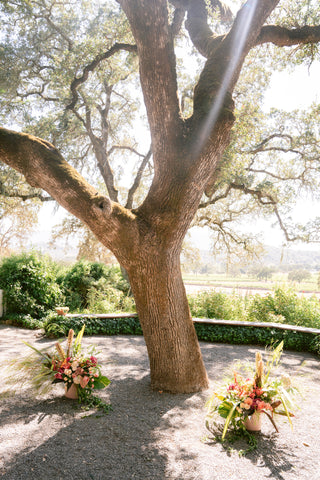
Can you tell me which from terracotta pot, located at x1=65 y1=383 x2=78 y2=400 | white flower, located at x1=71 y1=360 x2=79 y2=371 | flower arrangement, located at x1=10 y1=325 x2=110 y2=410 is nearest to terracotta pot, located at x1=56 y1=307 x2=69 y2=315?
flower arrangement, located at x1=10 y1=325 x2=110 y2=410

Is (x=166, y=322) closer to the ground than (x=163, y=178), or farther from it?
closer to the ground

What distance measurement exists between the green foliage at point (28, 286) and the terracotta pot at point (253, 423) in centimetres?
704

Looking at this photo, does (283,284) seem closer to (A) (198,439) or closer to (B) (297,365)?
(B) (297,365)

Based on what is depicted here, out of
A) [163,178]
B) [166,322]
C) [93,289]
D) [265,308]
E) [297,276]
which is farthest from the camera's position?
Answer: [297,276]

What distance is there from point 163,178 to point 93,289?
22.0 ft

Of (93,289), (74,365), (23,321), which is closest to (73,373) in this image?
(74,365)

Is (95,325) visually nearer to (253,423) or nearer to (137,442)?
(137,442)

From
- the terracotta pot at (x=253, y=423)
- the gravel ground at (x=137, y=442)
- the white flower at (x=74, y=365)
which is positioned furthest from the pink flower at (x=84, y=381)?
the terracotta pot at (x=253, y=423)

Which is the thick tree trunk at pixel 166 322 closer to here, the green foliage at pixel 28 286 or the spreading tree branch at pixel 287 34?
the spreading tree branch at pixel 287 34

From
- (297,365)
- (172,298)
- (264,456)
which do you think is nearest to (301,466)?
(264,456)

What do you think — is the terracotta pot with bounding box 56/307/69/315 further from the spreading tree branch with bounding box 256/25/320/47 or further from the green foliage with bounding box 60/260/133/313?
the spreading tree branch with bounding box 256/25/320/47

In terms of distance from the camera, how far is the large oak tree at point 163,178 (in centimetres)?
362

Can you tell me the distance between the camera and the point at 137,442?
285 centimetres

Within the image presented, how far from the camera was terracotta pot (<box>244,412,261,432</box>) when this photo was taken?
3.01 m
